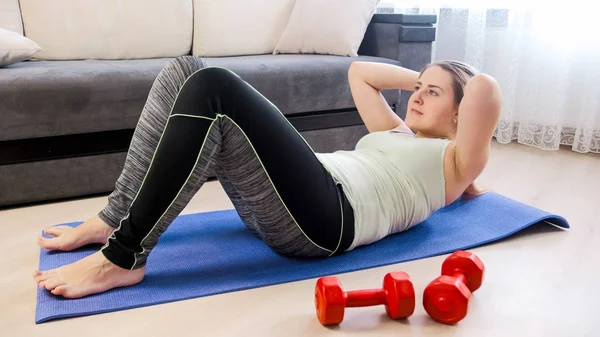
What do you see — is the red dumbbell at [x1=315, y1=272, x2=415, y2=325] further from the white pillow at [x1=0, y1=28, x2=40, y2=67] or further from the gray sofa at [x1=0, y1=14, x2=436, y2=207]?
the white pillow at [x1=0, y1=28, x2=40, y2=67]

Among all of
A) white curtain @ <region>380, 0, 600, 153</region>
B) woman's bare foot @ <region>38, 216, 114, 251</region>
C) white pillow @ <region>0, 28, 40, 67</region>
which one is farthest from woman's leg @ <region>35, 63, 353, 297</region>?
white curtain @ <region>380, 0, 600, 153</region>

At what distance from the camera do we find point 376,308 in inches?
53.4

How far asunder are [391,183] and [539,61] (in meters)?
1.77

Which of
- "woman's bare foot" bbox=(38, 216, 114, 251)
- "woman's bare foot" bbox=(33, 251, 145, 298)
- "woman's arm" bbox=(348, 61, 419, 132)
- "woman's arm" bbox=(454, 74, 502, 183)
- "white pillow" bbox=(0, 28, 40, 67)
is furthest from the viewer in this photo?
"white pillow" bbox=(0, 28, 40, 67)

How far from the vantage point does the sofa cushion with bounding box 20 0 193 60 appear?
259 centimetres

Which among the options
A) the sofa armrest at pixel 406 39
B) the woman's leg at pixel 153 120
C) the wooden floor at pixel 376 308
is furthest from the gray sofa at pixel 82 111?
the woman's leg at pixel 153 120

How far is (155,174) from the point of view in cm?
127

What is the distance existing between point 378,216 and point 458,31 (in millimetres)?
2040

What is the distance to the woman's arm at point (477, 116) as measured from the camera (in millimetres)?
1439

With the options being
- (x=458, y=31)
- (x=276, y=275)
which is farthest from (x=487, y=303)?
(x=458, y=31)

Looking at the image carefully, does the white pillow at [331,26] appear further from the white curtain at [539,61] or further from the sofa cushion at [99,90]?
the white curtain at [539,61]

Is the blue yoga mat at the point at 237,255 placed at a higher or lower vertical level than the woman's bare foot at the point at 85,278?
lower

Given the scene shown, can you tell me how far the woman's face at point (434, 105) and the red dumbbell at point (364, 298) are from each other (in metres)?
0.53

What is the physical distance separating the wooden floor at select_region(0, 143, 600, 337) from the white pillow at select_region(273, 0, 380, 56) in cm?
134
